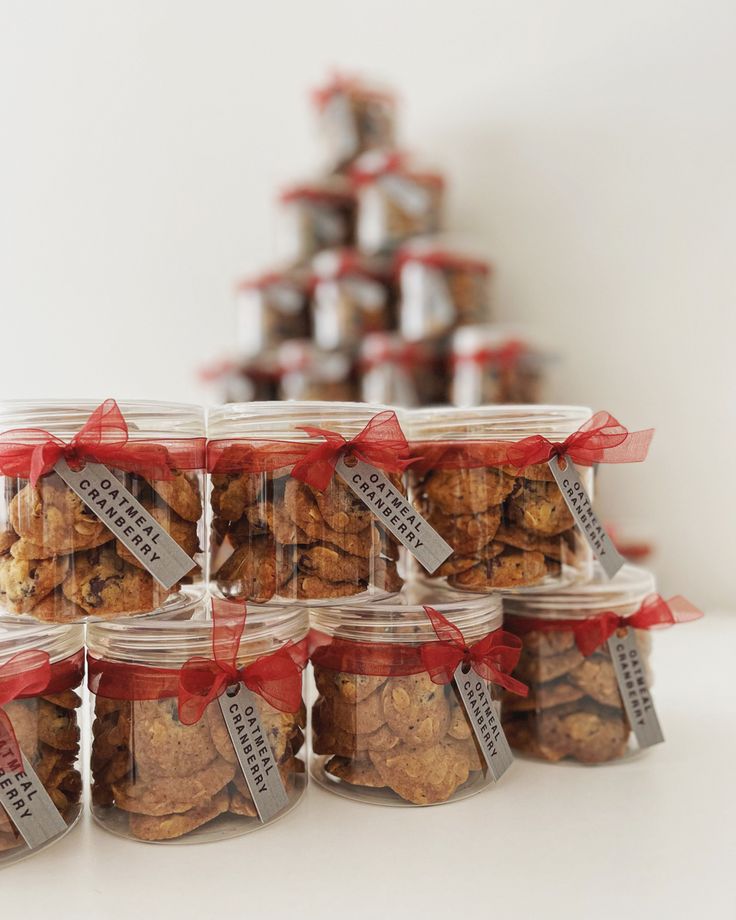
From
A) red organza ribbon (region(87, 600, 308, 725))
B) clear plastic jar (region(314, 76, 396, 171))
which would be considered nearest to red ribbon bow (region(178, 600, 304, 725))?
red organza ribbon (region(87, 600, 308, 725))

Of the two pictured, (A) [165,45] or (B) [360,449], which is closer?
(B) [360,449]

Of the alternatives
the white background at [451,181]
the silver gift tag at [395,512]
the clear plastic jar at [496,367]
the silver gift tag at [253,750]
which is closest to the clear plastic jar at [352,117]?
the white background at [451,181]

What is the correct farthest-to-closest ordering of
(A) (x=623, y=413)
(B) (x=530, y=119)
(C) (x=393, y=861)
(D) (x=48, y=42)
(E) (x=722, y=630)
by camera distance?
(D) (x=48, y=42)
(B) (x=530, y=119)
(A) (x=623, y=413)
(E) (x=722, y=630)
(C) (x=393, y=861)

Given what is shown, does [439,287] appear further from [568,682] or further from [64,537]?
[64,537]

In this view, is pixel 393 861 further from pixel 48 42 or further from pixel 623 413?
pixel 48 42

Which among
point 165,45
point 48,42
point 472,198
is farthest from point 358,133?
point 48,42

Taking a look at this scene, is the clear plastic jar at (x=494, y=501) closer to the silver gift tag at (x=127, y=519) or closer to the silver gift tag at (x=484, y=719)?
the silver gift tag at (x=484, y=719)

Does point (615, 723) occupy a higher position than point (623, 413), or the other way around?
point (623, 413)

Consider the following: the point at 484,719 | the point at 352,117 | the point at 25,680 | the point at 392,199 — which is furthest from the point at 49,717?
the point at 352,117
